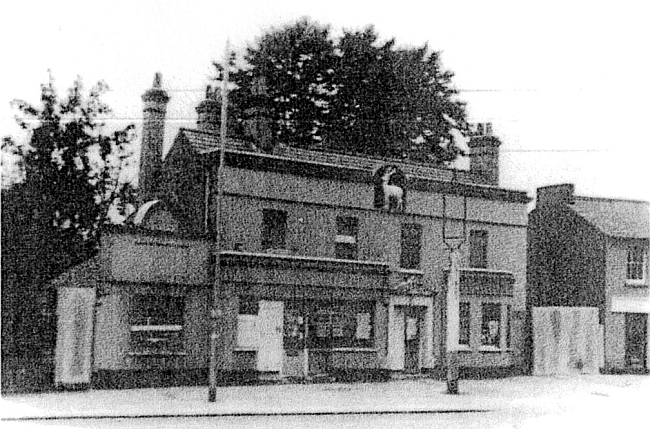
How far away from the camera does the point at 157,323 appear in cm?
1781

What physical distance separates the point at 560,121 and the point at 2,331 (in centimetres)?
980

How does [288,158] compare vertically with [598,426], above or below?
above

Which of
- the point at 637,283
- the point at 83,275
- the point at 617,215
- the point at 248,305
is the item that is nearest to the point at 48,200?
the point at 83,275

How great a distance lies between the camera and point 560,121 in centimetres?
1642

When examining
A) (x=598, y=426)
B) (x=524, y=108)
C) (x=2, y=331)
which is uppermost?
(x=524, y=108)

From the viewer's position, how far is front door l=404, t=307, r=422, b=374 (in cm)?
1992

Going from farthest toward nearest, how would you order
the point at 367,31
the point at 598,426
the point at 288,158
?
the point at 288,158 < the point at 367,31 < the point at 598,426

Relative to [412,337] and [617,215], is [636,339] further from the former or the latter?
[412,337]

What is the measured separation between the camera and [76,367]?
16.4 meters

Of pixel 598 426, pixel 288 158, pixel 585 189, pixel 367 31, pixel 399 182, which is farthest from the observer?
pixel 399 182

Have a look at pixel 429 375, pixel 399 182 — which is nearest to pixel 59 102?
pixel 399 182

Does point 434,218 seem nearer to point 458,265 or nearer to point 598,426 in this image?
point 458,265

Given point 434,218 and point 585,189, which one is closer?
point 585,189

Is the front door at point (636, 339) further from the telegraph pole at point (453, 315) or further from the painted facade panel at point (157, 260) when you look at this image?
the painted facade panel at point (157, 260)
